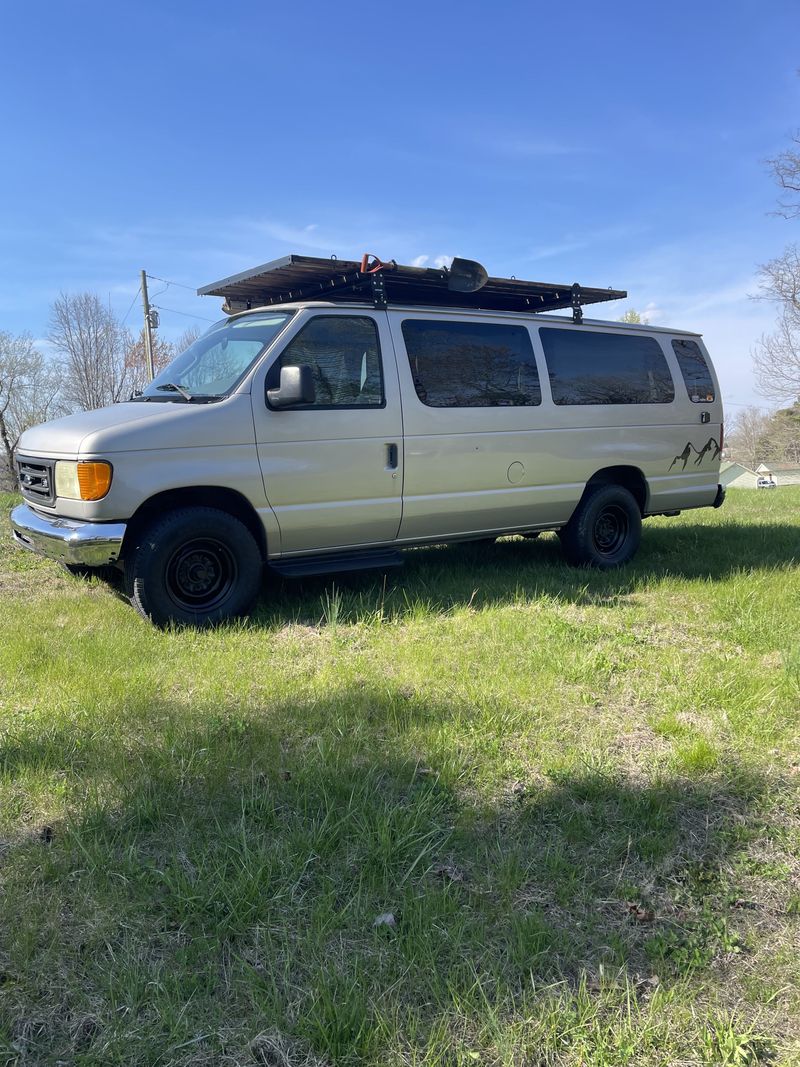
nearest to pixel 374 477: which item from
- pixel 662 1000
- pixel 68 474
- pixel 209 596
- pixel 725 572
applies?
pixel 209 596

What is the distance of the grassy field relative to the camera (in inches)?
74.4

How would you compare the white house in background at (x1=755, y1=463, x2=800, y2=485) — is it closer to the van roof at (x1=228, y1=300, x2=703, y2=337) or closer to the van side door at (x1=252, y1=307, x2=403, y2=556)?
the van roof at (x1=228, y1=300, x2=703, y2=337)

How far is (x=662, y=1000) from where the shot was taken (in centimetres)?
197

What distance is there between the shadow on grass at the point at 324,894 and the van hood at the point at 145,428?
6.25 ft

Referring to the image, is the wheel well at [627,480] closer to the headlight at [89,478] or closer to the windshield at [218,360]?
the windshield at [218,360]

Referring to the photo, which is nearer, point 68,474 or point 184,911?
point 184,911

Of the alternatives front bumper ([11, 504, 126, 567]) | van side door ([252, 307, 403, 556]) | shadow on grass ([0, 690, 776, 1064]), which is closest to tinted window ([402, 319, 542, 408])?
van side door ([252, 307, 403, 556])

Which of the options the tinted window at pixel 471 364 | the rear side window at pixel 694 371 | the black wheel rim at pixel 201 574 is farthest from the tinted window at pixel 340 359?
the rear side window at pixel 694 371

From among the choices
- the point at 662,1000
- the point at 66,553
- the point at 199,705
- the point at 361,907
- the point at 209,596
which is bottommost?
the point at 662,1000

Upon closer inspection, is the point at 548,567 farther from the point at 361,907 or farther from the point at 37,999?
the point at 37,999

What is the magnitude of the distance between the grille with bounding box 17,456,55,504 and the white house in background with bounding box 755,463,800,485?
54271mm

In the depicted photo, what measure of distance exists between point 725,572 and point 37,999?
5922mm

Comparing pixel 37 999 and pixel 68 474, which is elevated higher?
pixel 68 474

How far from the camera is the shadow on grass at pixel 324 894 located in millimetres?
1901
